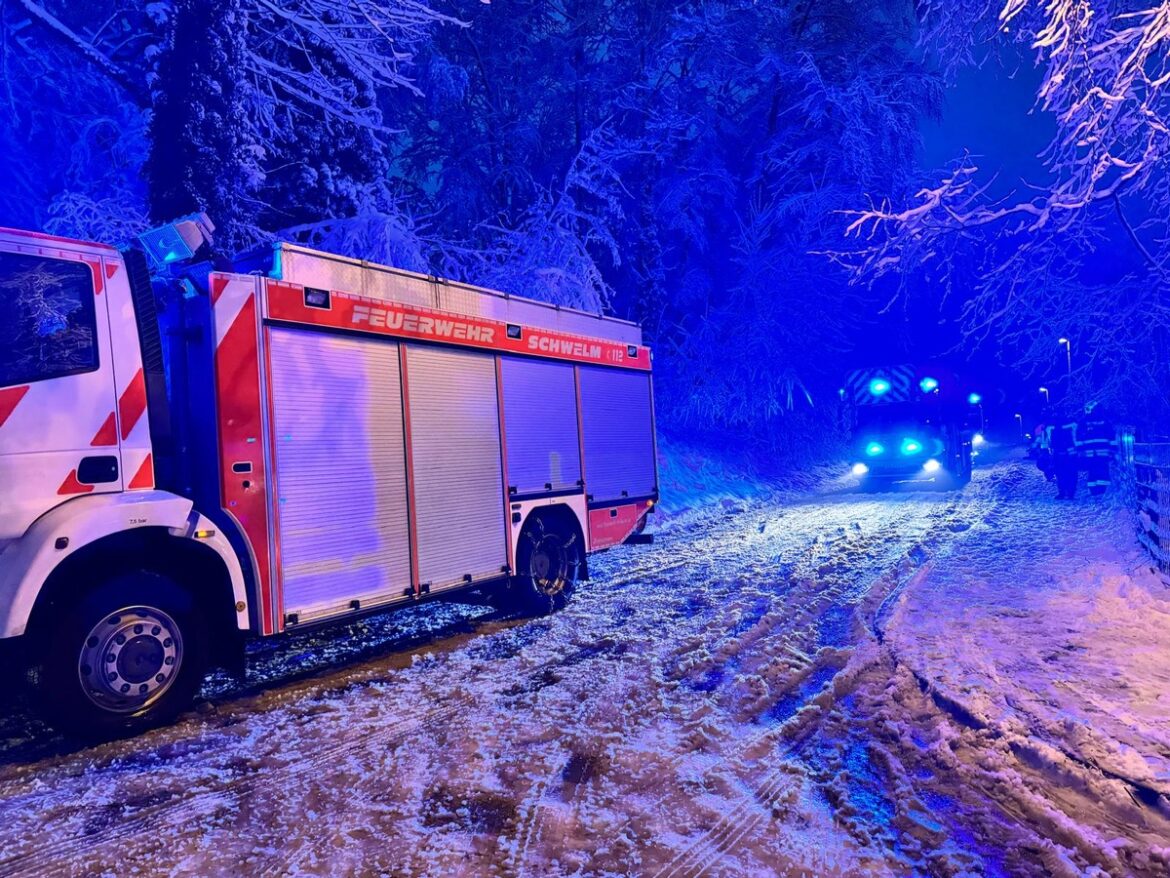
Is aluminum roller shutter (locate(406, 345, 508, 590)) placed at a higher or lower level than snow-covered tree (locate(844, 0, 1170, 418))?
lower

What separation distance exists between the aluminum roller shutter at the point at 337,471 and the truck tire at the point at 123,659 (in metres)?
0.68

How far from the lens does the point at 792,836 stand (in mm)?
3361

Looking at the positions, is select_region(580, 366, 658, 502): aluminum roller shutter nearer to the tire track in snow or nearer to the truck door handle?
the tire track in snow

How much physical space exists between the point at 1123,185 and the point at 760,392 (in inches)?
546

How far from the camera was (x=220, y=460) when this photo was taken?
15.9 ft

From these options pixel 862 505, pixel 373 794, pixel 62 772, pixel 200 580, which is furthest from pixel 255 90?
pixel 862 505

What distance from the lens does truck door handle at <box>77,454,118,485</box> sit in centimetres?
434

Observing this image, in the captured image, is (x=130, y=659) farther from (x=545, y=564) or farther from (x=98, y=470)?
(x=545, y=564)

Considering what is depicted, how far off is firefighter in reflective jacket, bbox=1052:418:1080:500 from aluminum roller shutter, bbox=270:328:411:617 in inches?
620

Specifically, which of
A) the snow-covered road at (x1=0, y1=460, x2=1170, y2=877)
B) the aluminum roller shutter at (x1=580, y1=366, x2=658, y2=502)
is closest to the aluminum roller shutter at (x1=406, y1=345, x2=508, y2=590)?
the snow-covered road at (x1=0, y1=460, x2=1170, y2=877)

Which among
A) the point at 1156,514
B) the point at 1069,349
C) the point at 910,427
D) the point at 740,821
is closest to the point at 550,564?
the point at 740,821

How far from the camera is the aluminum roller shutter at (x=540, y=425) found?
7553 mm

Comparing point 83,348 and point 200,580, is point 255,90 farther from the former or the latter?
point 200,580

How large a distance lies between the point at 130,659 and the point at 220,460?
51.5 inches
